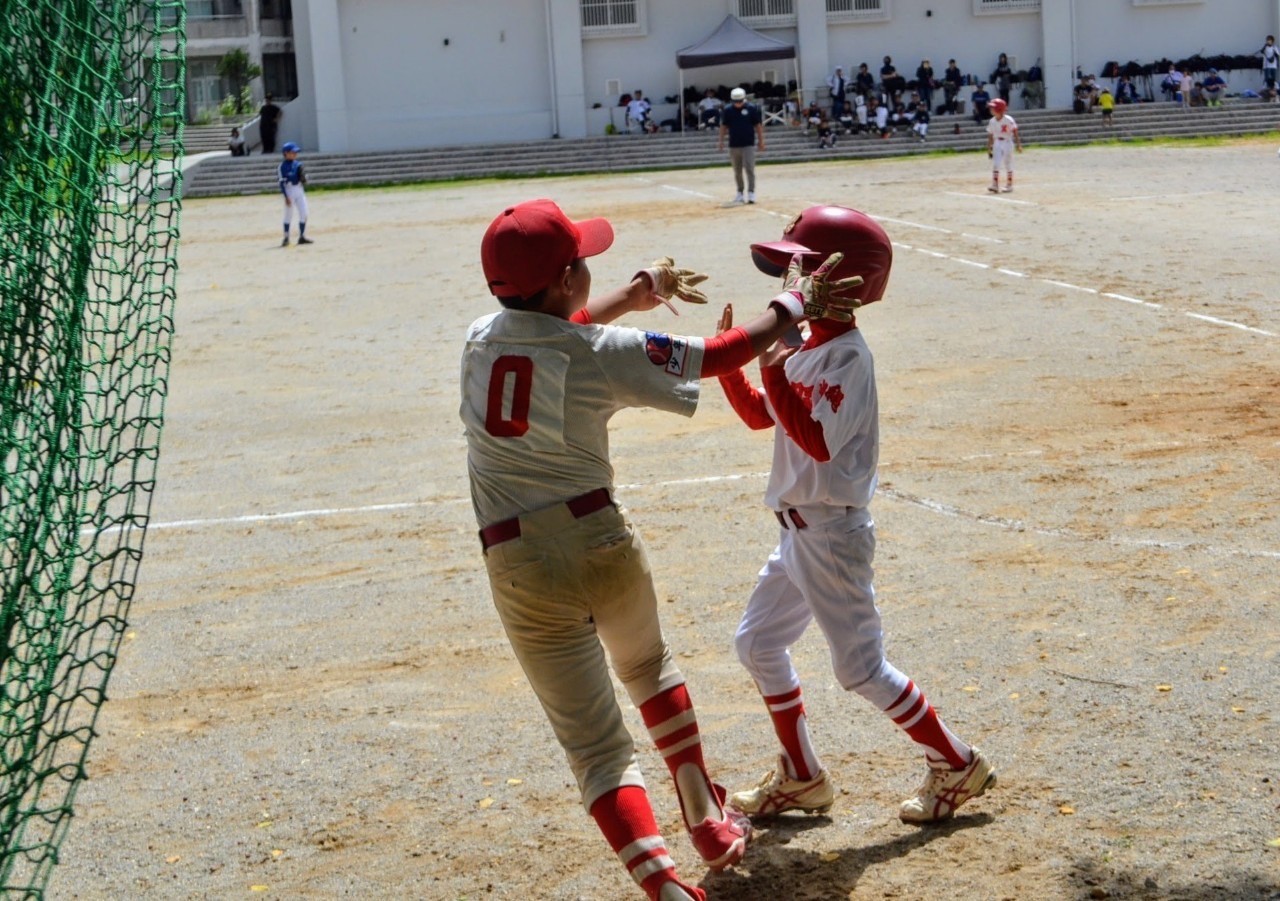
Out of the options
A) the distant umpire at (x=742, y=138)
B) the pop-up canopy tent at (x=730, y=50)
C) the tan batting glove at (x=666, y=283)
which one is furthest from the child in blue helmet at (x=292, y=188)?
the pop-up canopy tent at (x=730, y=50)

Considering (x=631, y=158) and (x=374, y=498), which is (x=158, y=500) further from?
(x=631, y=158)

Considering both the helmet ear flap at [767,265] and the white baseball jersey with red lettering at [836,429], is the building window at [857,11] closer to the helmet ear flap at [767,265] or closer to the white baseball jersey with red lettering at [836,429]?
the helmet ear flap at [767,265]

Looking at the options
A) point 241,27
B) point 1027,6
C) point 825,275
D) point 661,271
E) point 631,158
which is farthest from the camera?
point 241,27

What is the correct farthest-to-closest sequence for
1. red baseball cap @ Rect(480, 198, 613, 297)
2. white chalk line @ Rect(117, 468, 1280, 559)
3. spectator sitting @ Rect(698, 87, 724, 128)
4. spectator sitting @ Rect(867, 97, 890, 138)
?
spectator sitting @ Rect(698, 87, 724, 128) → spectator sitting @ Rect(867, 97, 890, 138) → white chalk line @ Rect(117, 468, 1280, 559) → red baseball cap @ Rect(480, 198, 613, 297)

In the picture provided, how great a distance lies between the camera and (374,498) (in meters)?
9.59

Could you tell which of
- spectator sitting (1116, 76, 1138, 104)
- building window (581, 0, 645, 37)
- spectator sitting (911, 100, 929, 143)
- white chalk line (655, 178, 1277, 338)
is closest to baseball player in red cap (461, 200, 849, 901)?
white chalk line (655, 178, 1277, 338)

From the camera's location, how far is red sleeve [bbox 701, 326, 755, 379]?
3.83 meters

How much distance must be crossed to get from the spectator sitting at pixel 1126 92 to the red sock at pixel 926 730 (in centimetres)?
5186

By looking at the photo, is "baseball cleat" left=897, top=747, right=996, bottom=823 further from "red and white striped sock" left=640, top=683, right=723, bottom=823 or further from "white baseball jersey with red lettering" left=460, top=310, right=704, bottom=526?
"white baseball jersey with red lettering" left=460, top=310, right=704, bottom=526

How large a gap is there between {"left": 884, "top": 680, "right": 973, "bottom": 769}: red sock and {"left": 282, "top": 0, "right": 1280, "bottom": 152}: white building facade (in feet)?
163

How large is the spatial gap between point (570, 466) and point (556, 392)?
0.68 ft

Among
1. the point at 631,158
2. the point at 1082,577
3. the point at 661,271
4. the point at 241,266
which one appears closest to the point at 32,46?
the point at 661,271

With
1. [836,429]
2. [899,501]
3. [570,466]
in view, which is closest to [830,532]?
[836,429]

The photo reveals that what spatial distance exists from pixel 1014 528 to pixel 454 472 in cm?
400
